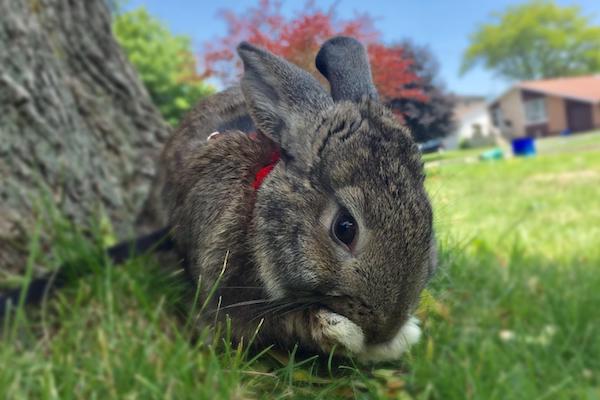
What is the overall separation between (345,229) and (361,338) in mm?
298

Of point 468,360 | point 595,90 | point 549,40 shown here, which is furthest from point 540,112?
point 468,360

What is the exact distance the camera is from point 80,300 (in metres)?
2.59

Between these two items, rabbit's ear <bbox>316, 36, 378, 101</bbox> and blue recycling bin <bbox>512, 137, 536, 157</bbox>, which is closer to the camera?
rabbit's ear <bbox>316, 36, 378, 101</bbox>

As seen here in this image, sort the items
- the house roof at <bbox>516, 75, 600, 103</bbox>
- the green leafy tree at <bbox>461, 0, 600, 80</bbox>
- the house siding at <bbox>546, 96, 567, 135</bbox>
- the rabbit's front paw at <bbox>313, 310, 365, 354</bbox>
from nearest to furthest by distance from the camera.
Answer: the rabbit's front paw at <bbox>313, 310, 365, 354</bbox>
the house roof at <bbox>516, 75, 600, 103</bbox>
the house siding at <bbox>546, 96, 567, 135</bbox>
the green leafy tree at <bbox>461, 0, 600, 80</bbox>

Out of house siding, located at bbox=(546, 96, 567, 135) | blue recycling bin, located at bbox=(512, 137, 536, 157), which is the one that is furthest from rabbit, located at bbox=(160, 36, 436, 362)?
house siding, located at bbox=(546, 96, 567, 135)

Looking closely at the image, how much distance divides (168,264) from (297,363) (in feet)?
4.10

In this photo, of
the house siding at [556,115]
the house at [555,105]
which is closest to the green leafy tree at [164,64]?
the house at [555,105]

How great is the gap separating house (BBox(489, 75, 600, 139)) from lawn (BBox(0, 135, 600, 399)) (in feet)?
138

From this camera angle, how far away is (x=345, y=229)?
1.45m

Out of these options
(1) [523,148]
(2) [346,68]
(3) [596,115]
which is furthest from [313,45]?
(3) [596,115]

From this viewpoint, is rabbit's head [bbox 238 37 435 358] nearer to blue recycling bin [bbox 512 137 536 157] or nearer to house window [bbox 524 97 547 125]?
blue recycling bin [bbox 512 137 536 157]

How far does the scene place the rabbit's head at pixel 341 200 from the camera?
141 cm

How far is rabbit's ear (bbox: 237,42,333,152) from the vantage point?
4.86ft

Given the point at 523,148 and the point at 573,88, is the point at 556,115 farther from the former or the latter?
the point at 523,148
